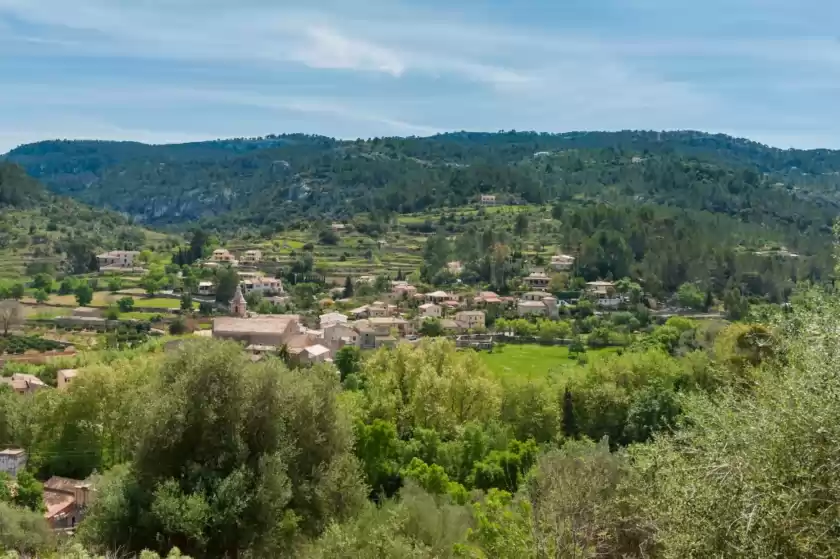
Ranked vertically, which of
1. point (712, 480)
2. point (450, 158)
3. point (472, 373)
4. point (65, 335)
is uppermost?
point (450, 158)

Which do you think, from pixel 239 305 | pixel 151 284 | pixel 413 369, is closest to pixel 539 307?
pixel 239 305

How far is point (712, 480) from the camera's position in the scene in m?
8.20

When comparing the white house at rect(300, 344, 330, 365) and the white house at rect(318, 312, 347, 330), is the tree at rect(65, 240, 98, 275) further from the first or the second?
the white house at rect(300, 344, 330, 365)

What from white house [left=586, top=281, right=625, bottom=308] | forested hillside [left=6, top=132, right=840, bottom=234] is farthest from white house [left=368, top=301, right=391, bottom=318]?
forested hillside [left=6, top=132, right=840, bottom=234]

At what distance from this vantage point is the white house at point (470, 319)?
Result: 196 feet

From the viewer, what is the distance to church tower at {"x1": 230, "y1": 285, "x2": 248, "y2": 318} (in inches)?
2402

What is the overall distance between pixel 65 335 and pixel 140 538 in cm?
4633

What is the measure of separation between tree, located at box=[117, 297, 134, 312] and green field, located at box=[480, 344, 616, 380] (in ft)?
100

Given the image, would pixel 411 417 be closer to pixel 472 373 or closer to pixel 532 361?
pixel 472 373

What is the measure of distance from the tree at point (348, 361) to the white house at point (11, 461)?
1692 cm

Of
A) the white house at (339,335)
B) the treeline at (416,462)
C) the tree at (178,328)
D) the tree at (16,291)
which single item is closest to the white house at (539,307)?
the white house at (339,335)

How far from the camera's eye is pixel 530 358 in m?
49.1

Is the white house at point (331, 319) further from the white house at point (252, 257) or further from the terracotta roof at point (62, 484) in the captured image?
the terracotta roof at point (62, 484)

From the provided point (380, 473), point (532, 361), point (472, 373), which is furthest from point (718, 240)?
point (380, 473)
